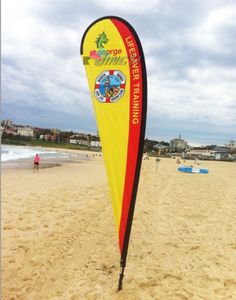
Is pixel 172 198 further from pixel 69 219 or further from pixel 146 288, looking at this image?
pixel 146 288

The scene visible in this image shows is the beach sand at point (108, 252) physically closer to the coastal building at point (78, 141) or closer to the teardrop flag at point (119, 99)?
the teardrop flag at point (119, 99)

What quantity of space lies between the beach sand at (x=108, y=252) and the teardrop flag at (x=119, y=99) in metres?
0.62

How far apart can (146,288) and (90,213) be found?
13.4 feet

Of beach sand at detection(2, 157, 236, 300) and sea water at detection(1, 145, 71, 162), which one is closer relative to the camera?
beach sand at detection(2, 157, 236, 300)

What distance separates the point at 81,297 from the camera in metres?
3.87

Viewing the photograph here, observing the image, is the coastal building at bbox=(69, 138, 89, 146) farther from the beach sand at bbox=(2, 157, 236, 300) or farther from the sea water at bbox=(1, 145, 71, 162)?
the beach sand at bbox=(2, 157, 236, 300)

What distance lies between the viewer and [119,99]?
12.3 ft

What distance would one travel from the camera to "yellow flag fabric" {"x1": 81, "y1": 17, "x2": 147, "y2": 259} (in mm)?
3602

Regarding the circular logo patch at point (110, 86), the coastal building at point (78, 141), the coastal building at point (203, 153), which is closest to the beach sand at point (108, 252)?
the circular logo patch at point (110, 86)

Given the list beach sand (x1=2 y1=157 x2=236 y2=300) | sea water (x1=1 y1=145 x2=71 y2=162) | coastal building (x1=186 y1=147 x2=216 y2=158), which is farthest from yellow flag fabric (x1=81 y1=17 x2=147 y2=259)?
coastal building (x1=186 y1=147 x2=216 y2=158)

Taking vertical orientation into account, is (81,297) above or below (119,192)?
below

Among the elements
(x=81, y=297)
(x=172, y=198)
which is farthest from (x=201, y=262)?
(x=172, y=198)

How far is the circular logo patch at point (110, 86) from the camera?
3.70 meters

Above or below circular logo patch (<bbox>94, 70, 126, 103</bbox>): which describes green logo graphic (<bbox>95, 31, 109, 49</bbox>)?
above
